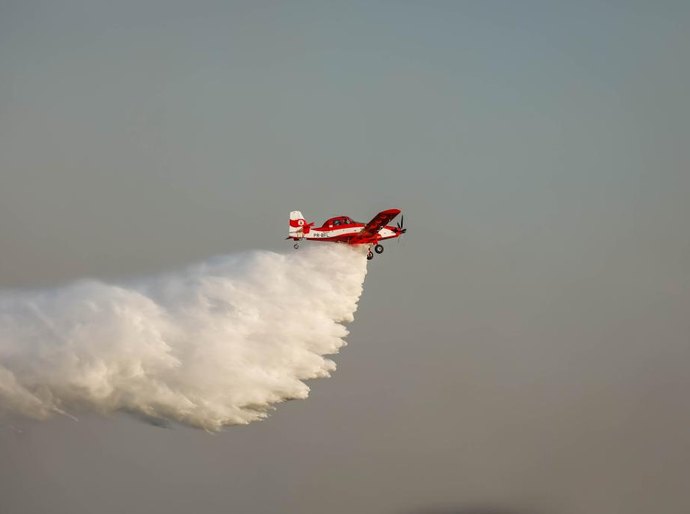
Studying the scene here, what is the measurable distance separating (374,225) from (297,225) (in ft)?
16.0

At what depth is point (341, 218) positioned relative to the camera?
105 meters

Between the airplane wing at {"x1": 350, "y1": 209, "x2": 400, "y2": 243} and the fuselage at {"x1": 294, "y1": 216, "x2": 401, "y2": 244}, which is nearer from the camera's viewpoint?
the airplane wing at {"x1": 350, "y1": 209, "x2": 400, "y2": 243}

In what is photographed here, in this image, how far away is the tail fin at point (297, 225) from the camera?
105 metres

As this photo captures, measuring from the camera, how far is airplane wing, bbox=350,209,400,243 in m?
103

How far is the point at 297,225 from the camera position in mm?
105188

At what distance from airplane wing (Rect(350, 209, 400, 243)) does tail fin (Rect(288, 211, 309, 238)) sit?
3018 mm

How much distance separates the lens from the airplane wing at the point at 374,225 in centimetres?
10294

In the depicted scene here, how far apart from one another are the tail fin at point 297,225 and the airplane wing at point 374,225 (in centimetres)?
302

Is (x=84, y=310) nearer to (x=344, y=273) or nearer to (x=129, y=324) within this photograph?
(x=129, y=324)

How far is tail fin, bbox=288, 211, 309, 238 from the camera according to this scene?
345 ft

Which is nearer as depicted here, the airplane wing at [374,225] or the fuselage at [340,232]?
→ the airplane wing at [374,225]

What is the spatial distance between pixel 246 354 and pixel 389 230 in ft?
40.4

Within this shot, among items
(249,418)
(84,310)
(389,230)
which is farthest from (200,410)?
(389,230)

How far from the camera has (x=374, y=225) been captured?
4099 inches
